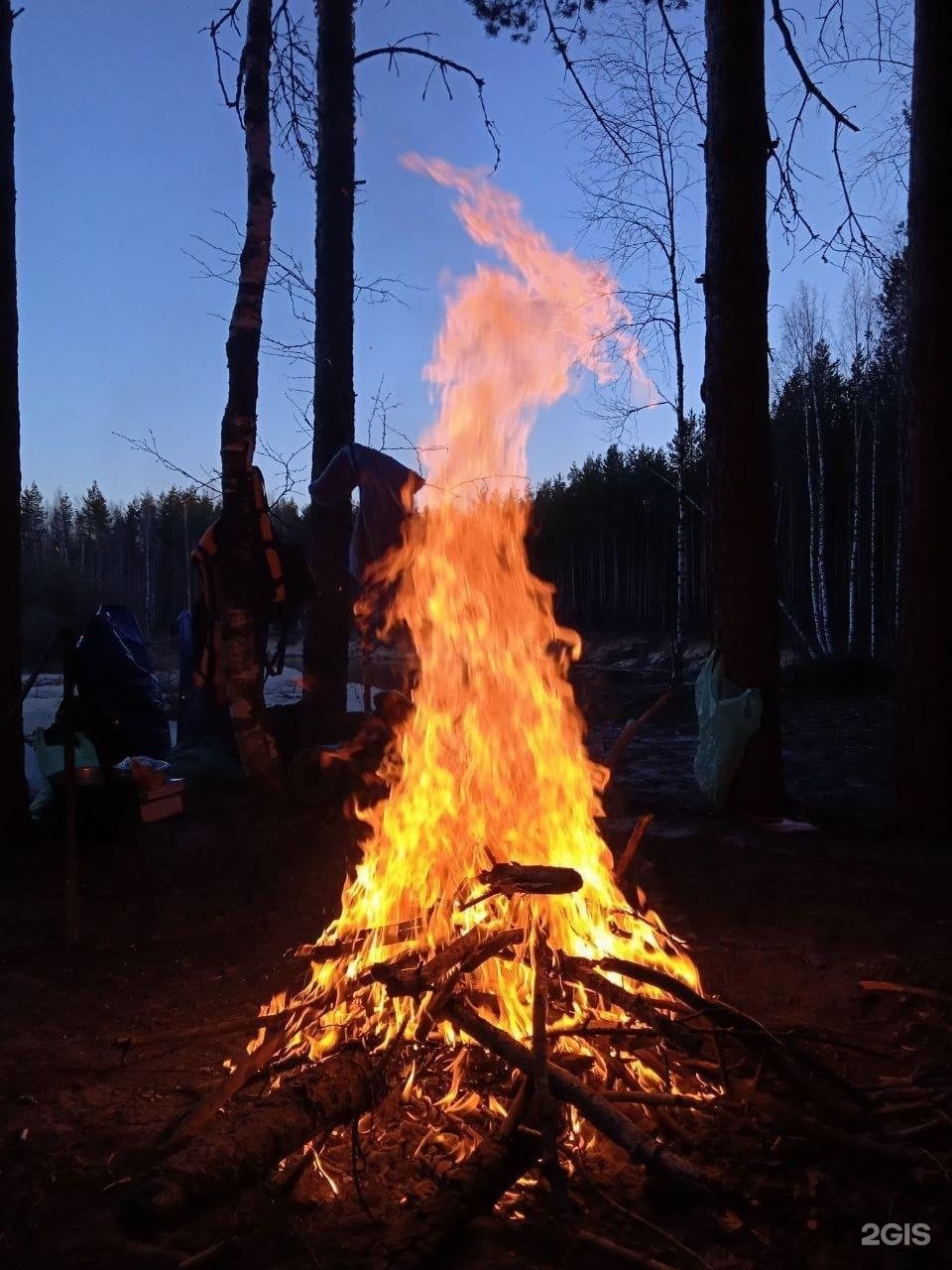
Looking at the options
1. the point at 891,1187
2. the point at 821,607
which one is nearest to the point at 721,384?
the point at 891,1187

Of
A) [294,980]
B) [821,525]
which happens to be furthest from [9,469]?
[821,525]

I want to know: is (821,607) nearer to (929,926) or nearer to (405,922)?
(929,926)

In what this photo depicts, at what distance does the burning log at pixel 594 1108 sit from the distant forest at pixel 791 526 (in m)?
16.5

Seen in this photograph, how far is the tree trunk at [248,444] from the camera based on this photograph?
710cm

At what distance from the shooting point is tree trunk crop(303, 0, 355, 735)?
28.8ft

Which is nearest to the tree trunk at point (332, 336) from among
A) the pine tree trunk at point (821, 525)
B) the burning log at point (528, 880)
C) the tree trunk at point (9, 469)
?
the tree trunk at point (9, 469)

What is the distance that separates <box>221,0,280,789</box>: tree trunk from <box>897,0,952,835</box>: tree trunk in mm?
4996

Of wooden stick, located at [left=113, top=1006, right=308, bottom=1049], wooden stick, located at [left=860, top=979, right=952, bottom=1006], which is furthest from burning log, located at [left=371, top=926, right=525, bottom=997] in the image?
wooden stick, located at [left=860, top=979, right=952, bottom=1006]

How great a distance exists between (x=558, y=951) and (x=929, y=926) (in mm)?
2556

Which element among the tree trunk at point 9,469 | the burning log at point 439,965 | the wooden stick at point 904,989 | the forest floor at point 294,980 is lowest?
the forest floor at point 294,980

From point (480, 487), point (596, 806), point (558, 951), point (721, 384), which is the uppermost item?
point (721, 384)

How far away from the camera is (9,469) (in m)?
6.68

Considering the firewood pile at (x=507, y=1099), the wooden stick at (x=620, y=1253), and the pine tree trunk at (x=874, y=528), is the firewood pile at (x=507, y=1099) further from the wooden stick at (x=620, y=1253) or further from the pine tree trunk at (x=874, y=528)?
the pine tree trunk at (x=874, y=528)

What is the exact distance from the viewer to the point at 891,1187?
2633mm
